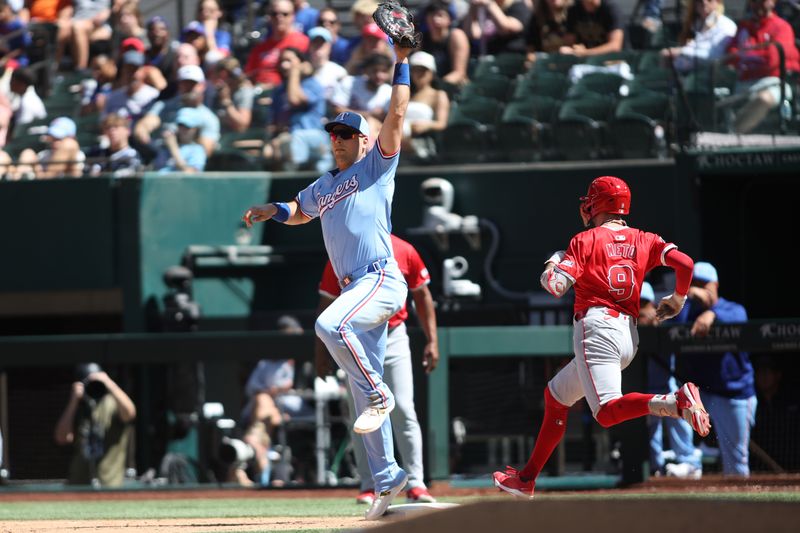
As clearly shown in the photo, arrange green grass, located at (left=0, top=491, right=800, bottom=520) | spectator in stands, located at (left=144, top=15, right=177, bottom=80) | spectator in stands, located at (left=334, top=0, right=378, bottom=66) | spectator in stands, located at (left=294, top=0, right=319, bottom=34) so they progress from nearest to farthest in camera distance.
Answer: green grass, located at (left=0, top=491, right=800, bottom=520) < spectator in stands, located at (left=334, top=0, right=378, bottom=66) < spectator in stands, located at (left=294, top=0, right=319, bottom=34) < spectator in stands, located at (left=144, top=15, right=177, bottom=80)

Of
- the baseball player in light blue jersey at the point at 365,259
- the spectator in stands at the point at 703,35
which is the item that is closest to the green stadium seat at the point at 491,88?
the spectator in stands at the point at 703,35

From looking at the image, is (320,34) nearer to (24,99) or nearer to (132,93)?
(132,93)

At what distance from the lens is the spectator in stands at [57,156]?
13664 millimetres

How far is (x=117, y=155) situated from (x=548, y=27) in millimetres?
4237

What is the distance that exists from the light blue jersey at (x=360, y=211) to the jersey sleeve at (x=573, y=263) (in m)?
0.85

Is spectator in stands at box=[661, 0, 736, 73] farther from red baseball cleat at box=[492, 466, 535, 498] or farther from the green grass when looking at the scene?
red baseball cleat at box=[492, 466, 535, 498]

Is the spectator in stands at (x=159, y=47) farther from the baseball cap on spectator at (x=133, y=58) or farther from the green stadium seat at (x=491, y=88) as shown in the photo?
the green stadium seat at (x=491, y=88)

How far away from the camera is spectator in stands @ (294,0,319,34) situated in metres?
14.9

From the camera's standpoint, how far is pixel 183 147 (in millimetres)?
13625

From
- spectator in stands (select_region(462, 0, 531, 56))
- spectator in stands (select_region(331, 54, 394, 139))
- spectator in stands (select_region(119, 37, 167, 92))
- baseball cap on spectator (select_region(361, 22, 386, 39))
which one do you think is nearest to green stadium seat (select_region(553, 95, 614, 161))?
spectator in stands (select_region(462, 0, 531, 56))

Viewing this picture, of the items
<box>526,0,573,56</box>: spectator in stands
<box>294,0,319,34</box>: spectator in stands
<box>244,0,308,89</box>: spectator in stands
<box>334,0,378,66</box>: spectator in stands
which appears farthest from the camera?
<box>294,0,319,34</box>: spectator in stands

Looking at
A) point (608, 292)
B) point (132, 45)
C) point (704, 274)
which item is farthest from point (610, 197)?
point (132, 45)

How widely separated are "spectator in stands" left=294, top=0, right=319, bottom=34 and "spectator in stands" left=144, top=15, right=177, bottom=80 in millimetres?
1341

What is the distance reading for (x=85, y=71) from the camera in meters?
15.7
